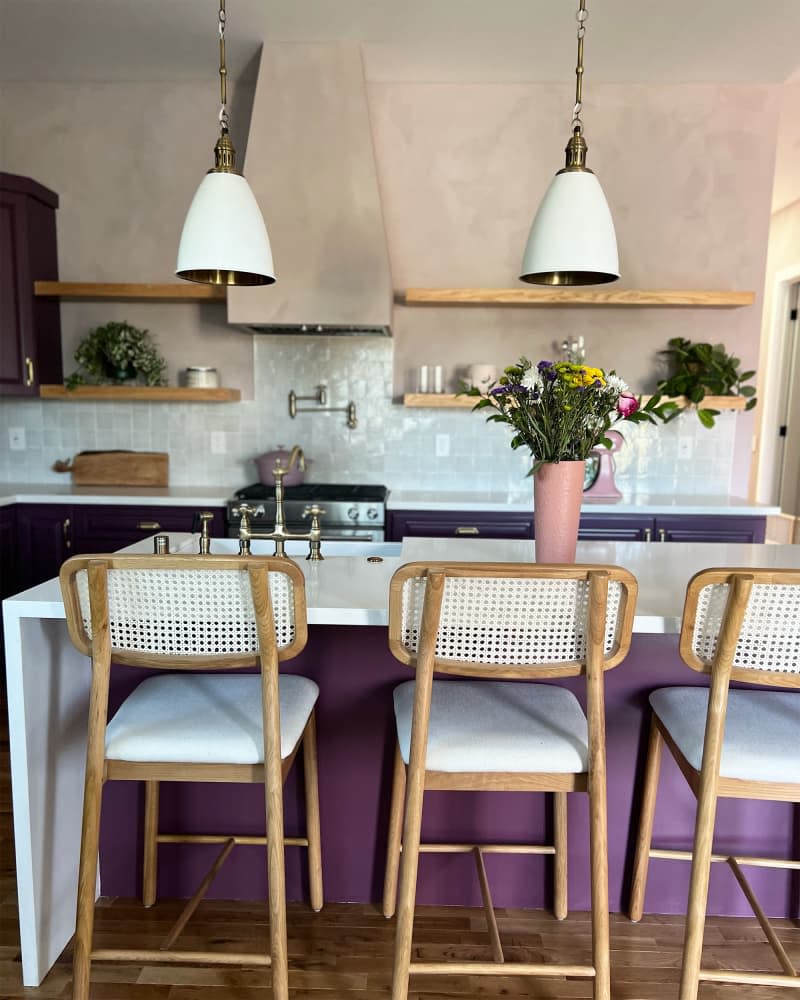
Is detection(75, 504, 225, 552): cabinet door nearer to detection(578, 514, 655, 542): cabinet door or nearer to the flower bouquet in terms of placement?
detection(578, 514, 655, 542): cabinet door

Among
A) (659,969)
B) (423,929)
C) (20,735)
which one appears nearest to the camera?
(20,735)

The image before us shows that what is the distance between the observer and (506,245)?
12.2 feet

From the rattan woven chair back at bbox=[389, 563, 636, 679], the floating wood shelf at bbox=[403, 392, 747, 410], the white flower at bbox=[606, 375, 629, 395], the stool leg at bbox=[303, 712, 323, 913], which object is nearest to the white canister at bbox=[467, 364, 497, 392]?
the floating wood shelf at bbox=[403, 392, 747, 410]

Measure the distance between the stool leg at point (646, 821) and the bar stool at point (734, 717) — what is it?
0.57 feet

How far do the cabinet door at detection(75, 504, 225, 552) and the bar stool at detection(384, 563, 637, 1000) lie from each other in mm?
2178

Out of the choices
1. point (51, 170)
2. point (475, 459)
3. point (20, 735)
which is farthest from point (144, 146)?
point (20, 735)

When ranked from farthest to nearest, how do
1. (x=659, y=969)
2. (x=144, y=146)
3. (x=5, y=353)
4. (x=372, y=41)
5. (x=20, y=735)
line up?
(x=144, y=146) < (x=5, y=353) < (x=372, y=41) < (x=659, y=969) < (x=20, y=735)

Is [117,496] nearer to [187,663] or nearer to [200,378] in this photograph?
[200,378]

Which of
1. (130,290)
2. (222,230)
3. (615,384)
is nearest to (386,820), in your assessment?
(615,384)

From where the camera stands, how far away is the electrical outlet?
3859 millimetres

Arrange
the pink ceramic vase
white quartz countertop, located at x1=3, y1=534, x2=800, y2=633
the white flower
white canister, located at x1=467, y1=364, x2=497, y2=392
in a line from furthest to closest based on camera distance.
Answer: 1. white canister, located at x1=467, y1=364, x2=497, y2=392
2. the pink ceramic vase
3. the white flower
4. white quartz countertop, located at x1=3, y1=534, x2=800, y2=633

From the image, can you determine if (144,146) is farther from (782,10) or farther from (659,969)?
(659,969)

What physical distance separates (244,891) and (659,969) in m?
1.06

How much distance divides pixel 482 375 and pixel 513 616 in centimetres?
249
